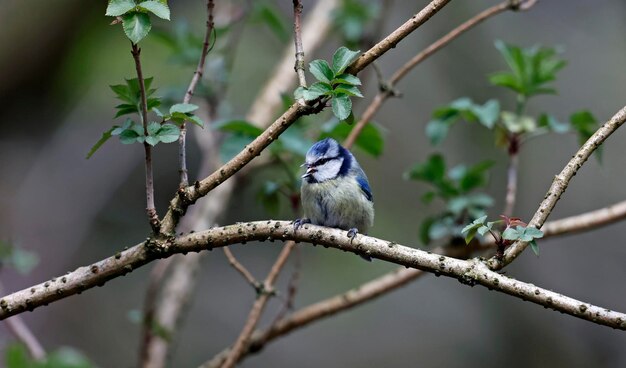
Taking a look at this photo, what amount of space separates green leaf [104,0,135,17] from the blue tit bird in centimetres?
129

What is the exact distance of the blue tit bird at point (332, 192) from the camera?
2.76 meters

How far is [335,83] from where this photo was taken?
161cm

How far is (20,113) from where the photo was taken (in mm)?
4133

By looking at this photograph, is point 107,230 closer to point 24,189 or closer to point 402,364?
point 24,189

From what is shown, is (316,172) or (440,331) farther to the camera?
(440,331)

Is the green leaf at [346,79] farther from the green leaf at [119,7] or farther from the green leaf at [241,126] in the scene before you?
the green leaf at [241,126]

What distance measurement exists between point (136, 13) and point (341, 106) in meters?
0.51

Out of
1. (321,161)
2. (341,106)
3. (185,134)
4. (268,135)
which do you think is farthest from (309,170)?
(341,106)

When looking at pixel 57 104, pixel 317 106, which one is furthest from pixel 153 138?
pixel 57 104

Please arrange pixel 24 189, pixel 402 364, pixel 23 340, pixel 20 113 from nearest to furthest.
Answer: pixel 23 340
pixel 20 113
pixel 24 189
pixel 402 364

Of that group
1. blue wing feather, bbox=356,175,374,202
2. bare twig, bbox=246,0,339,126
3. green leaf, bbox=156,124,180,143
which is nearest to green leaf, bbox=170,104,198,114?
green leaf, bbox=156,124,180,143

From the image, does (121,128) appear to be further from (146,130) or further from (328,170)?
(328,170)

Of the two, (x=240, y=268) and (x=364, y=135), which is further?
(x=364, y=135)

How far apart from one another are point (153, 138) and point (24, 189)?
3.58m
